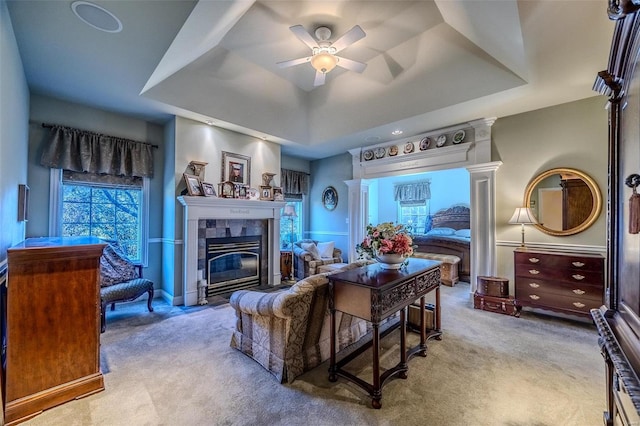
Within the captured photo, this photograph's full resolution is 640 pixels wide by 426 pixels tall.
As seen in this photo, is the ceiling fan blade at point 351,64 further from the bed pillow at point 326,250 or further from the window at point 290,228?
the window at point 290,228

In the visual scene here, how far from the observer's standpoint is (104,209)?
415 cm

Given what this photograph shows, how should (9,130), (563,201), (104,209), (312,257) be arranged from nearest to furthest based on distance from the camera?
(9,130)
(563,201)
(104,209)
(312,257)

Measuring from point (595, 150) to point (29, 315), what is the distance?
6.07m

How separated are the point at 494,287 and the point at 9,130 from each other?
5.71 m

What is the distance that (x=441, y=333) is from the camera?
9.89 feet

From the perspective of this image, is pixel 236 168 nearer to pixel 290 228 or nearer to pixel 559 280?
pixel 290 228

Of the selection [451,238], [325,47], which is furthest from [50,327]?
[451,238]

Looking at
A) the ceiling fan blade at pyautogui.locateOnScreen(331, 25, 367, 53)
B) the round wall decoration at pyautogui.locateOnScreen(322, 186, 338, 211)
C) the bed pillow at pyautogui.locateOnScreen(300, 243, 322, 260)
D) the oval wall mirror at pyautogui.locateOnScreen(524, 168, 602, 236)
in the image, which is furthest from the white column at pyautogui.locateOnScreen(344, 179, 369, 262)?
the ceiling fan blade at pyautogui.locateOnScreen(331, 25, 367, 53)

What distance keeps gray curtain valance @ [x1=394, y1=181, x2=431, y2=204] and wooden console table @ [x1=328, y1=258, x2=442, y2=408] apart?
6.16 meters

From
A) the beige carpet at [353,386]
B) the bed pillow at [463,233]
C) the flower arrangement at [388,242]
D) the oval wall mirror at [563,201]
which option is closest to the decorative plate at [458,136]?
the oval wall mirror at [563,201]

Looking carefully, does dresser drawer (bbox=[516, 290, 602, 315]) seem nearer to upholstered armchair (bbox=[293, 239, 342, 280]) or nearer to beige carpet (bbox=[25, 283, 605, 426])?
beige carpet (bbox=[25, 283, 605, 426])

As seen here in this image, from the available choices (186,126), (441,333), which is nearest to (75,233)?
(186,126)

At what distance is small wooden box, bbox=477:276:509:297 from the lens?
3.90 m

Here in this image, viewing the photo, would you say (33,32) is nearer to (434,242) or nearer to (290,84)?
(290,84)
